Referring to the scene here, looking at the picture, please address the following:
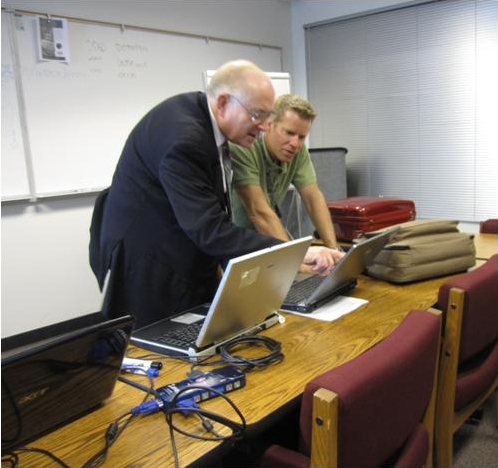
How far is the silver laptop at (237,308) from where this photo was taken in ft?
3.91

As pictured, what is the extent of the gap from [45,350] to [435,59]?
427 cm

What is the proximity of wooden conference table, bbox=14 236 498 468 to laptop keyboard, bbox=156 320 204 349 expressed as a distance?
0.06m

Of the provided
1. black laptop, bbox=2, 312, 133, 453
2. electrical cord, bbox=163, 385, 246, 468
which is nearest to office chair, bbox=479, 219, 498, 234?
Result: electrical cord, bbox=163, 385, 246, 468

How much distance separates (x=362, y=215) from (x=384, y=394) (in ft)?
6.04

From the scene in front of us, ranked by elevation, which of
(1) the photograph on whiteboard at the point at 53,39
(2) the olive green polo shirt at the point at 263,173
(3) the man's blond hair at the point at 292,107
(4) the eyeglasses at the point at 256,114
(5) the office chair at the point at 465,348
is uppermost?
(1) the photograph on whiteboard at the point at 53,39

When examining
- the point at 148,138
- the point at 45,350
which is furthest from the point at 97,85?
the point at 45,350

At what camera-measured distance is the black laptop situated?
836mm

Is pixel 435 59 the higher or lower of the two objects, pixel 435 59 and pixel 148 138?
the higher

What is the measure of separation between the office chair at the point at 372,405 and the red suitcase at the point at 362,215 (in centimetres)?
154

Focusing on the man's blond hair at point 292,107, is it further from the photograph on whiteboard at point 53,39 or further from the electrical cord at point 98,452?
the photograph on whiteboard at point 53,39

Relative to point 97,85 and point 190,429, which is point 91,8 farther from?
point 190,429

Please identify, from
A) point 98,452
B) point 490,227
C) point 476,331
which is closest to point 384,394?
point 98,452

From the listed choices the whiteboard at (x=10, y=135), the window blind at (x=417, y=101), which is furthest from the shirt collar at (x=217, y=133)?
the window blind at (x=417, y=101)

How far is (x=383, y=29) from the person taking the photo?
4.57m
